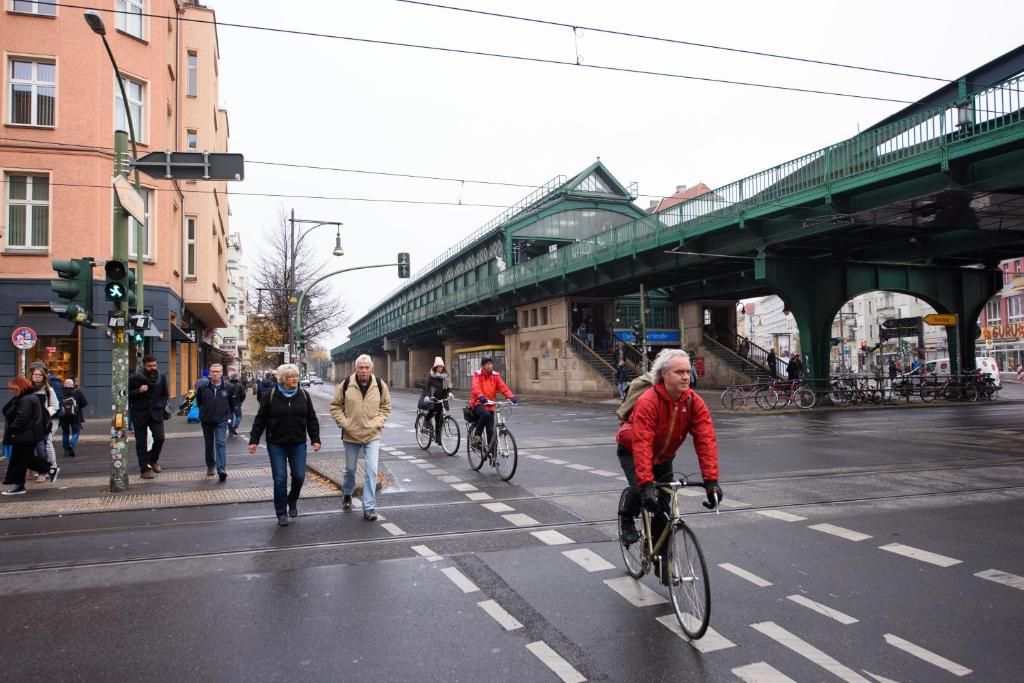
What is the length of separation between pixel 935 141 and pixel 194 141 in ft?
97.2

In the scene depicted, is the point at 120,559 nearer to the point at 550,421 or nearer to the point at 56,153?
the point at 550,421

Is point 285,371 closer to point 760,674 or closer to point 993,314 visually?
point 760,674

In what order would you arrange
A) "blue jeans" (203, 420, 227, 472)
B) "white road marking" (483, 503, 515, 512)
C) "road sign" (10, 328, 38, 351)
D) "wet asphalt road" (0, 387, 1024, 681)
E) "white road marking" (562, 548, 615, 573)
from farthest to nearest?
1. "road sign" (10, 328, 38, 351)
2. "blue jeans" (203, 420, 227, 472)
3. "white road marking" (483, 503, 515, 512)
4. "white road marking" (562, 548, 615, 573)
5. "wet asphalt road" (0, 387, 1024, 681)

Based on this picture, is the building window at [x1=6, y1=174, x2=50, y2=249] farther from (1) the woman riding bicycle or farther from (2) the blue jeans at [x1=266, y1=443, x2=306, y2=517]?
(2) the blue jeans at [x1=266, y1=443, x2=306, y2=517]

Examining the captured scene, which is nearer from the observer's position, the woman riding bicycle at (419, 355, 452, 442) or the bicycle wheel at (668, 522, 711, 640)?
the bicycle wheel at (668, 522, 711, 640)

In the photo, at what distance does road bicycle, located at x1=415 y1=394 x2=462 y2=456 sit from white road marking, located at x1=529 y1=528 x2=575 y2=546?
6.57 metres

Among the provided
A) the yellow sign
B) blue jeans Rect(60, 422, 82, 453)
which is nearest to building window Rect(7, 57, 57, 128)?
blue jeans Rect(60, 422, 82, 453)

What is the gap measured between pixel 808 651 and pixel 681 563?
31.4 inches

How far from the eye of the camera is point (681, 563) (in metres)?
4.29

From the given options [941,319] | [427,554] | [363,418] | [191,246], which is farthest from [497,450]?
[941,319]

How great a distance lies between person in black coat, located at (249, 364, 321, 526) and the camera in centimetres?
734

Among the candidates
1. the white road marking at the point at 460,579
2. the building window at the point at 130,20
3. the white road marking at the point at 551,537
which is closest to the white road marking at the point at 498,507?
the white road marking at the point at 551,537

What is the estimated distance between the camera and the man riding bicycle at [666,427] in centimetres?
429

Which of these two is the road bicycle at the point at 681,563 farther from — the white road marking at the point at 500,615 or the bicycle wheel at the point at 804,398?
the bicycle wheel at the point at 804,398
